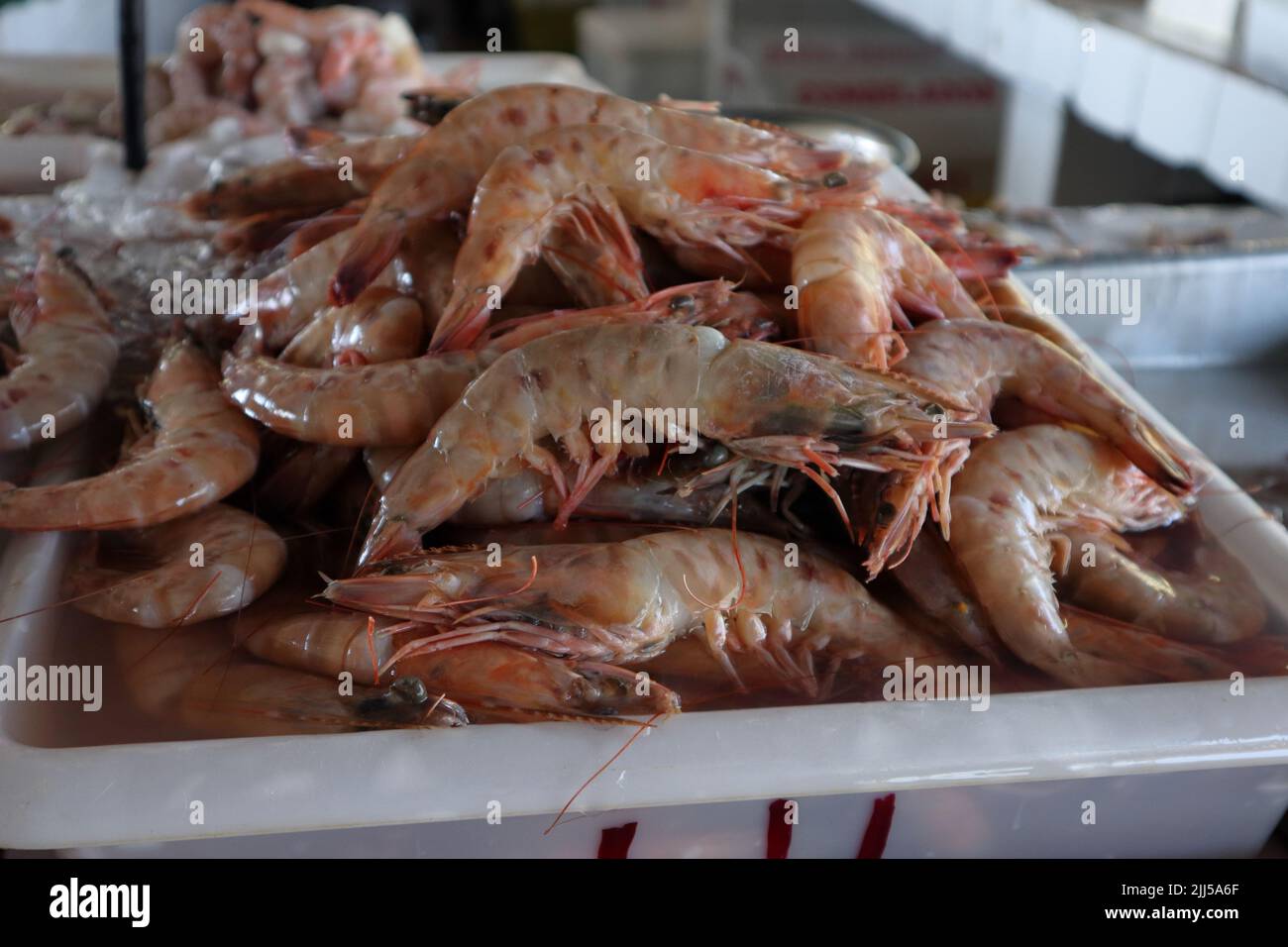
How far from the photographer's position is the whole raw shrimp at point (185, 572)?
1.32 m

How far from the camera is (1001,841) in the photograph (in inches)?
50.9

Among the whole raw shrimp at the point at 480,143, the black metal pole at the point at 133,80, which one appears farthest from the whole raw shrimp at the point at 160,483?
the black metal pole at the point at 133,80

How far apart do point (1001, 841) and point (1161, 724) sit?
9.6 inches

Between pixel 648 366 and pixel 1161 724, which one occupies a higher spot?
pixel 648 366

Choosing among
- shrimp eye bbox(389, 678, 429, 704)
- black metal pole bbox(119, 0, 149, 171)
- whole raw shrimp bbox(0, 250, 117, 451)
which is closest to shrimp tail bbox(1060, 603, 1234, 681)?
shrimp eye bbox(389, 678, 429, 704)

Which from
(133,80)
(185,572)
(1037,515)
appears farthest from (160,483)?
(133,80)

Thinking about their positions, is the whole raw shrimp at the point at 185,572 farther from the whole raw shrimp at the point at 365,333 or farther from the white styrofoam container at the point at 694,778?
the whole raw shrimp at the point at 365,333

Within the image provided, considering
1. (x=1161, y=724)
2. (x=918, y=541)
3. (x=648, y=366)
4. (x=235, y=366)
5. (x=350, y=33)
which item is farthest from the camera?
(x=350, y=33)

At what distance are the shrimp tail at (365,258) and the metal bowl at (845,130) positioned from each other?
126 centimetres

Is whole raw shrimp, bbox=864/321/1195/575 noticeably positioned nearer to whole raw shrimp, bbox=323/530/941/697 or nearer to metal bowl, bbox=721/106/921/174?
whole raw shrimp, bbox=323/530/941/697

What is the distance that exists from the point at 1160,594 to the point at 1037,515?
0.18 metres

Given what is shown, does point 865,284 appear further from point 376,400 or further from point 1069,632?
point 376,400
